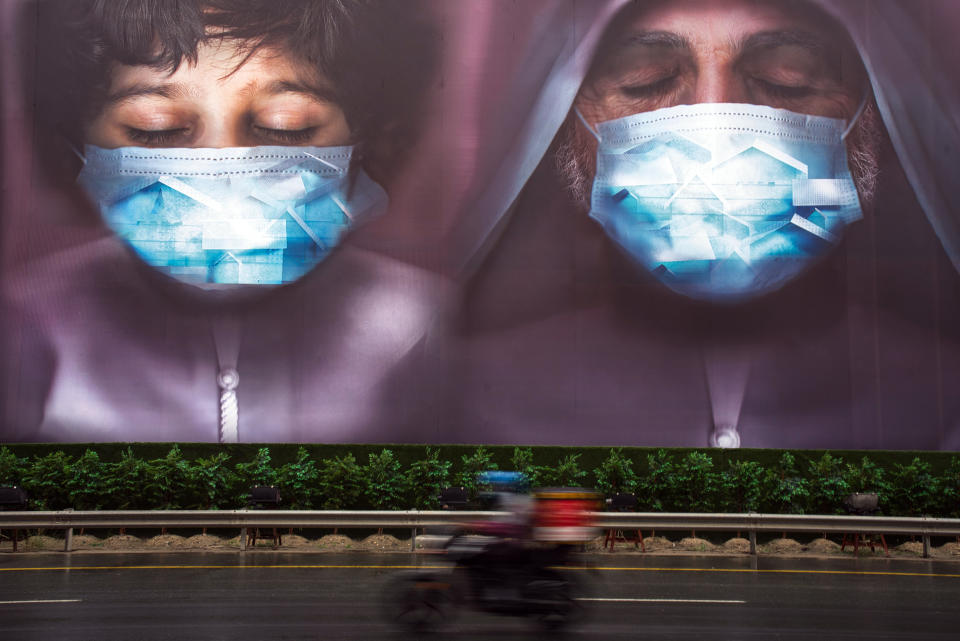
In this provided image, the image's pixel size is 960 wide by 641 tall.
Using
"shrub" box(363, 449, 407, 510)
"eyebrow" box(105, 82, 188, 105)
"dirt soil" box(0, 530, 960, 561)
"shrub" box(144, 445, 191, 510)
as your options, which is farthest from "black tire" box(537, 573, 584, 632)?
"eyebrow" box(105, 82, 188, 105)

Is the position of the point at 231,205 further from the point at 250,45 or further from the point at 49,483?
the point at 49,483

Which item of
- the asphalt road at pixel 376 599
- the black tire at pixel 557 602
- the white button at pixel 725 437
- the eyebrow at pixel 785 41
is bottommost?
the asphalt road at pixel 376 599

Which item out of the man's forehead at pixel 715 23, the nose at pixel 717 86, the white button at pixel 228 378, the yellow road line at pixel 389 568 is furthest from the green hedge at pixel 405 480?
the man's forehead at pixel 715 23

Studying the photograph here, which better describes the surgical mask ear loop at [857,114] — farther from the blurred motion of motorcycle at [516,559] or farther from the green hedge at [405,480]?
the blurred motion of motorcycle at [516,559]

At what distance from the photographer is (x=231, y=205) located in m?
19.0

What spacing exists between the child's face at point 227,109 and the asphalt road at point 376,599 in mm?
9285

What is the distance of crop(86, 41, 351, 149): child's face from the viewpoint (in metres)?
19.2

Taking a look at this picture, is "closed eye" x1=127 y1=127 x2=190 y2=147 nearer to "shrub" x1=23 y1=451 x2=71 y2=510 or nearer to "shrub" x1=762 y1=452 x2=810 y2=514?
"shrub" x1=23 y1=451 x2=71 y2=510

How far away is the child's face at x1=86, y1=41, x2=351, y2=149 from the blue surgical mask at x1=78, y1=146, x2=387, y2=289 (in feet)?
0.93

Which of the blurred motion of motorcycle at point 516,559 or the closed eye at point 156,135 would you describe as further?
the closed eye at point 156,135

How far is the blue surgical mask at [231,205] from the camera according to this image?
1891cm

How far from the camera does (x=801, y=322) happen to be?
62.2 feet

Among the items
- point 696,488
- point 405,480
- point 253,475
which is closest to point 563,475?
point 696,488

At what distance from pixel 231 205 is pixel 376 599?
11.3 m
